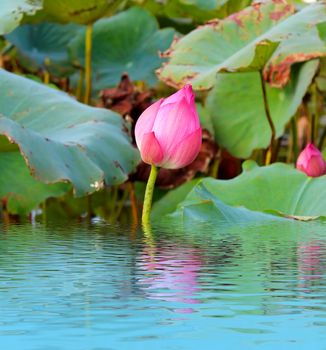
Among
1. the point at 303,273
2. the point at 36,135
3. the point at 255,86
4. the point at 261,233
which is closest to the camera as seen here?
the point at 303,273

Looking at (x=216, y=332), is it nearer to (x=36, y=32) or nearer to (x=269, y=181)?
(x=269, y=181)

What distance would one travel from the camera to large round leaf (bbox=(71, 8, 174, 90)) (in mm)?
2230

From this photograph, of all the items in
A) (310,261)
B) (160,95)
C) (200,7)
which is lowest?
(160,95)

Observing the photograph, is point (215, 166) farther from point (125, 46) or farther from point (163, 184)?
point (125, 46)

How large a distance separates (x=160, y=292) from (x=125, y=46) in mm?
1989

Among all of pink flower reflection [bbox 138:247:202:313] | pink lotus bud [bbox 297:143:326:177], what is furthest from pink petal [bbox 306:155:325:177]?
pink flower reflection [bbox 138:247:202:313]

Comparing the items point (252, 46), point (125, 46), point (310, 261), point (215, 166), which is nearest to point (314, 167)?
point (252, 46)

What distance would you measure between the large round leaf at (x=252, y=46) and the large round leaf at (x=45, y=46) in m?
0.71

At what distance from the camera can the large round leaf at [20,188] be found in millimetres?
1398

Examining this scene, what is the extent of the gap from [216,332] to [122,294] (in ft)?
0.32

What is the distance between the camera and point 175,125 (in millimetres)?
955

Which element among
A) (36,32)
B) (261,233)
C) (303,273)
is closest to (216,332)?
(303,273)

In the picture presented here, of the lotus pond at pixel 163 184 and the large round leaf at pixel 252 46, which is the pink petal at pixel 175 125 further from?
the large round leaf at pixel 252 46

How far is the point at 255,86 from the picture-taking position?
1777 mm
